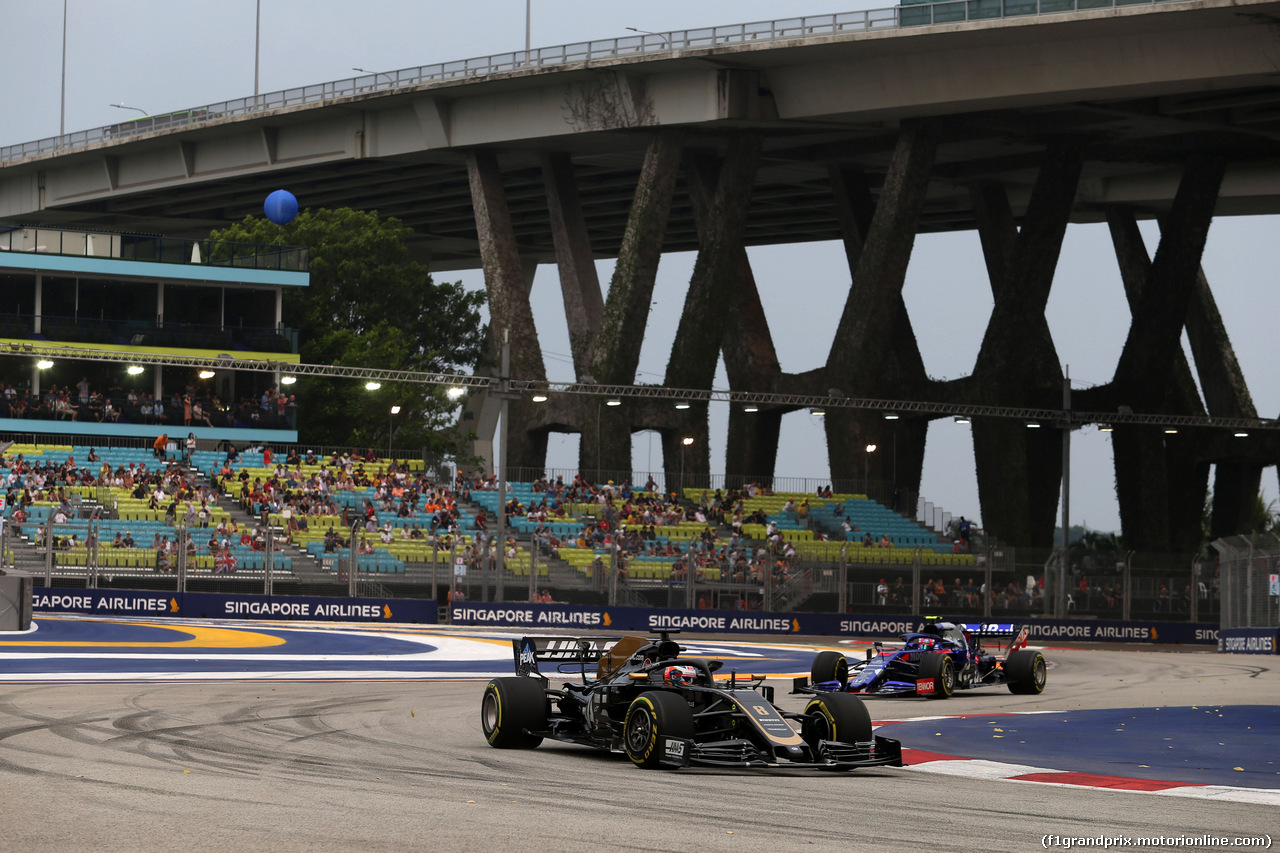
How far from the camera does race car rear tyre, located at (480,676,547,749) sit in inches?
578

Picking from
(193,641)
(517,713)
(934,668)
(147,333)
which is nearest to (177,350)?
(147,333)

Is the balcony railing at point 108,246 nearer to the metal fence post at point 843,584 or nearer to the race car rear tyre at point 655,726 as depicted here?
the metal fence post at point 843,584

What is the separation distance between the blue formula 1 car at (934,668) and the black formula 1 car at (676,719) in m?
7.00

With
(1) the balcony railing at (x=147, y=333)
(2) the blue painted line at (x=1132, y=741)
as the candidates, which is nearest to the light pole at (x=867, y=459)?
(1) the balcony railing at (x=147, y=333)

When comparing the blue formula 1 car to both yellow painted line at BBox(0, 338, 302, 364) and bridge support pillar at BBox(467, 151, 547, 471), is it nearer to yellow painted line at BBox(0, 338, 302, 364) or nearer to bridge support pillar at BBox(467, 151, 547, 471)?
bridge support pillar at BBox(467, 151, 547, 471)

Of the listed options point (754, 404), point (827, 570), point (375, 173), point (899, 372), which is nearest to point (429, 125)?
point (375, 173)

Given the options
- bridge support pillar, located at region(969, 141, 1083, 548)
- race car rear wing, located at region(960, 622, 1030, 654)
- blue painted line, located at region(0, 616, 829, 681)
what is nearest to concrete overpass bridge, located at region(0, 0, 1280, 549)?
bridge support pillar, located at region(969, 141, 1083, 548)

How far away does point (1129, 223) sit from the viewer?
6975 cm

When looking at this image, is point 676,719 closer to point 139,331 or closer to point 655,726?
point 655,726

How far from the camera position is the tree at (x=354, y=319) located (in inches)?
2911

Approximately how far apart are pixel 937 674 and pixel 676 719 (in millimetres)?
10268

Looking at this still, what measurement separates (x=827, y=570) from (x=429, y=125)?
26839mm

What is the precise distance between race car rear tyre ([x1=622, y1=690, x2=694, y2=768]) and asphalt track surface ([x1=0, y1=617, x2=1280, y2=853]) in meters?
0.20

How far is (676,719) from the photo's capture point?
1332 centimetres
